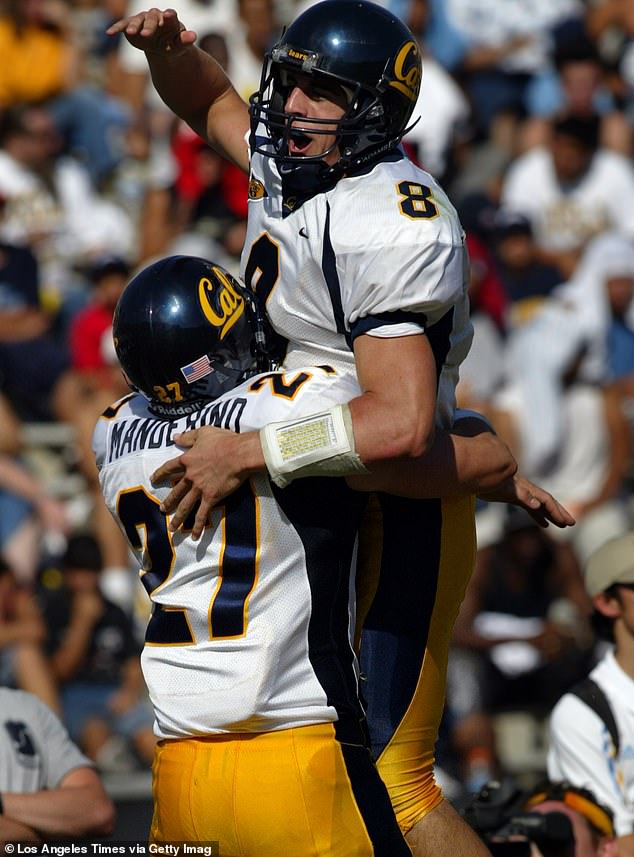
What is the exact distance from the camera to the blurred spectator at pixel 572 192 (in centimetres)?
975

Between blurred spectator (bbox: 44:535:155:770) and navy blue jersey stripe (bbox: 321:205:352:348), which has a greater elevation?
navy blue jersey stripe (bbox: 321:205:352:348)

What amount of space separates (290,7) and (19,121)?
212 centimetres

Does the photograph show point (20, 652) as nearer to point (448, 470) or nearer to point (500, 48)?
point (448, 470)

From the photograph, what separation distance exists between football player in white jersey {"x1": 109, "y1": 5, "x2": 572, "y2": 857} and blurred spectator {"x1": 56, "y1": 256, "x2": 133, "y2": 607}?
4.74 m

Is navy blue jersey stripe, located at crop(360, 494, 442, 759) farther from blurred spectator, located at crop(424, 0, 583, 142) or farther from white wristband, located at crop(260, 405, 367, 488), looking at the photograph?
blurred spectator, located at crop(424, 0, 583, 142)

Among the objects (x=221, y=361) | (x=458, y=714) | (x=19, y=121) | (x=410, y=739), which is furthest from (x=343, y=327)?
(x=19, y=121)

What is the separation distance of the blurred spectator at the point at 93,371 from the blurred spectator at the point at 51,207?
2.81 ft

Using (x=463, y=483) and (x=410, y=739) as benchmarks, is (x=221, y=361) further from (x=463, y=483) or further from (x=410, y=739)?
(x=410, y=739)

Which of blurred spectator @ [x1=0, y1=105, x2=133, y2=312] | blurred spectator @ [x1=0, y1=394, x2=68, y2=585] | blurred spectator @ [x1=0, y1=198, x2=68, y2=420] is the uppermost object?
blurred spectator @ [x1=0, y1=105, x2=133, y2=312]

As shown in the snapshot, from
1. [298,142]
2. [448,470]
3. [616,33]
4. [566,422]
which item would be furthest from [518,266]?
[448,470]

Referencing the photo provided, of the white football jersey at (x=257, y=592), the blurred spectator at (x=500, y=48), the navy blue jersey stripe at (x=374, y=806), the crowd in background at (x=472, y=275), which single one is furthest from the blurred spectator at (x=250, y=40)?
the navy blue jersey stripe at (x=374, y=806)

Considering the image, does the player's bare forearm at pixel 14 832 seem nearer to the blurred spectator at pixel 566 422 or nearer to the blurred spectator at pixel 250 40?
the blurred spectator at pixel 566 422

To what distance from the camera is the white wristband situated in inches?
128

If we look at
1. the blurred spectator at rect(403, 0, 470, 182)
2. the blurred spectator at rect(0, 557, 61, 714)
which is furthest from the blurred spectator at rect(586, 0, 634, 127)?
the blurred spectator at rect(0, 557, 61, 714)
